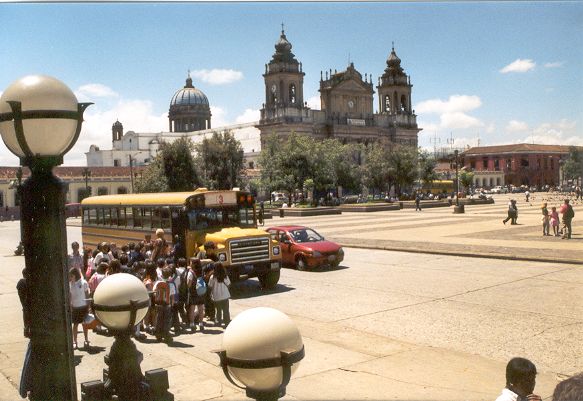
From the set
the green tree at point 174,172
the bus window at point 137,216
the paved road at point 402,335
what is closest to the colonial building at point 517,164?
the green tree at point 174,172

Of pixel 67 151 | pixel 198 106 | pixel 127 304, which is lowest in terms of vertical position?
pixel 127 304

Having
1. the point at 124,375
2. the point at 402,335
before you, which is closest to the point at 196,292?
the point at 402,335

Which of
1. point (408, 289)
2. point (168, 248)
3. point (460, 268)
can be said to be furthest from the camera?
point (460, 268)

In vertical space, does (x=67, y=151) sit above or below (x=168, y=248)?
above

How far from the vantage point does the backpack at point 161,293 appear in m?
10.4

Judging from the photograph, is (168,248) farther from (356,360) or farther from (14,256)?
(14,256)

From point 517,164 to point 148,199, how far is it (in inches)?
4519

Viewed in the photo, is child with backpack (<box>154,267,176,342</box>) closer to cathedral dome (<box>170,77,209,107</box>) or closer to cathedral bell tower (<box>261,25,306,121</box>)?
cathedral bell tower (<box>261,25,306,121</box>)

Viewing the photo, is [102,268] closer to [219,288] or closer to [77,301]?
[77,301]

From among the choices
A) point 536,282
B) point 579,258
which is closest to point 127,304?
point 536,282

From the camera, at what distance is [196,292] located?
11.3 meters

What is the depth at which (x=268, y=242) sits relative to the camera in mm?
15469

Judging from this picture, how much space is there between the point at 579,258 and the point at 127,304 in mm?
17756

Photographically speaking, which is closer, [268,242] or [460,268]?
[268,242]
